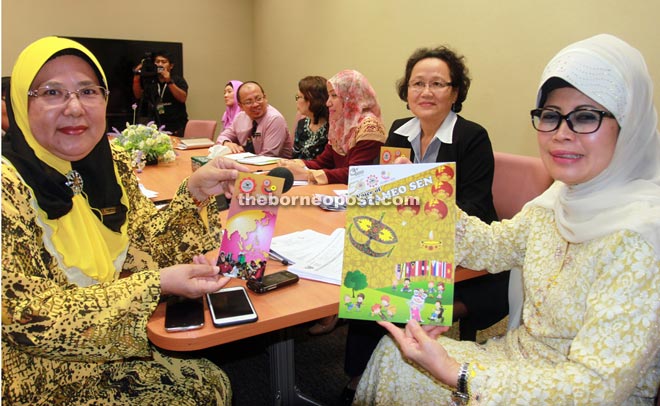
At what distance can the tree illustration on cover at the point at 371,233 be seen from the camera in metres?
1.14

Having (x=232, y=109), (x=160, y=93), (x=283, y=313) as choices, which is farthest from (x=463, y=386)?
(x=160, y=93)

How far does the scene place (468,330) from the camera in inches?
71.0

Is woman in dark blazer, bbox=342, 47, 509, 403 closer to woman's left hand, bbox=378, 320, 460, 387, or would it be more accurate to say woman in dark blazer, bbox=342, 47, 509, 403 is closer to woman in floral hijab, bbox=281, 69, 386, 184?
woman in floral hijab, bbox=281, 69, 386, 184

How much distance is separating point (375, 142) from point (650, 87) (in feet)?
5.76

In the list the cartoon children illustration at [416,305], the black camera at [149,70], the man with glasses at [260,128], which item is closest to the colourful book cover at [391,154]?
the cartoon children illustration at [416,305]

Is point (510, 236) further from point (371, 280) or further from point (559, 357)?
point (371, 280)

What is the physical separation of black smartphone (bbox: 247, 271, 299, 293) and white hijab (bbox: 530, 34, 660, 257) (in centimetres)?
73

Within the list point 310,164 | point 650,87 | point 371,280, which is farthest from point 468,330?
point 310,164

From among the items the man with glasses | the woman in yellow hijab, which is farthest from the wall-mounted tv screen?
the woman in yellow hijab

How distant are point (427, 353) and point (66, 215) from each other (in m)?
0.98

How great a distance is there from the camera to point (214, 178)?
1.38 meters

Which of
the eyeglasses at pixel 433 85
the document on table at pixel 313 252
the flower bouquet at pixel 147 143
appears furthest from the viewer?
the flower bouquet at pixel 147 143

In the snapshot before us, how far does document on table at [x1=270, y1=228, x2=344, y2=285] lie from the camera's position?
133 cm

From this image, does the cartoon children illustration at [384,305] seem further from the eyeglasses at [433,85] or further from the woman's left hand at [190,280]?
the eyeglasses at [433,85]
